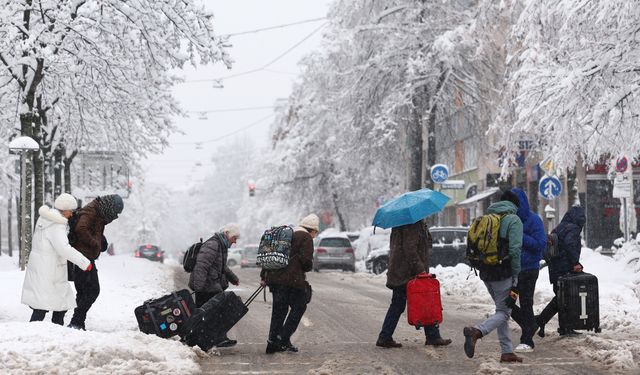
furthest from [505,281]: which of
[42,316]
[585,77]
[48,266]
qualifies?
[585,77]

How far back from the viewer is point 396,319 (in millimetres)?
11914

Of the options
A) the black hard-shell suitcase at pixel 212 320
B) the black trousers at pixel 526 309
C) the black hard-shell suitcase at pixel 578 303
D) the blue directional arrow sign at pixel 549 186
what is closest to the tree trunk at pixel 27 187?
the black hard-shell suitcase at pixel 212 320

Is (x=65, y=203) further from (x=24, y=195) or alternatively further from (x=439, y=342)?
(x=24, y=195)

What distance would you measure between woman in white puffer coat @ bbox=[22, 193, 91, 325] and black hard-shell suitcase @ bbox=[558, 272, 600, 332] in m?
5.61

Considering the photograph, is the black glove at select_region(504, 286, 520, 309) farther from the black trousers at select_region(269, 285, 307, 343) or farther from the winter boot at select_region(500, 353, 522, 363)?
the black trousers at select_region(269, 285, 307, 343)

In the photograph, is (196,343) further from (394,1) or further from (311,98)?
(311,98)

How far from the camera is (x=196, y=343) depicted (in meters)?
11.5

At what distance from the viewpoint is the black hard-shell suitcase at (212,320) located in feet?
37.4

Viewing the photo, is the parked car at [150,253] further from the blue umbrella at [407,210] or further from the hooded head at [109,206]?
the blue umbrella at [407,210]

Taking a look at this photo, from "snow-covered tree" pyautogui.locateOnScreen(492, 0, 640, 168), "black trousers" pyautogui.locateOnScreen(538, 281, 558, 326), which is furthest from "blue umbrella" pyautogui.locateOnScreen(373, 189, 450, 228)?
"snow-covered tree" pyautogui.locateOnScreen(492, 0, 640, 168)

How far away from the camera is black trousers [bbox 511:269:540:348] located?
1120 centimetres

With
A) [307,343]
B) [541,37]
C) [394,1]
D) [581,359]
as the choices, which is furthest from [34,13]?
[394,1]

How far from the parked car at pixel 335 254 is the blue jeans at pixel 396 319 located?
28366 millimetres

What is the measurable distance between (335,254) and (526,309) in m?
29.5
